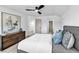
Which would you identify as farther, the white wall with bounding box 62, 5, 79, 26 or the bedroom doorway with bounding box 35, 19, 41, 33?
the bedroom doorway with bounding box 35, 19, 41, 33

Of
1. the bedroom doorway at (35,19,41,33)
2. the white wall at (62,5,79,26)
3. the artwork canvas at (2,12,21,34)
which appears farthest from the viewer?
the bedroom doorway at (35,19,41,33)

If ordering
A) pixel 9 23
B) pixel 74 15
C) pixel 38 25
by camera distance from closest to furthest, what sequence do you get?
pixel 74 15 < pixel 9 23 < pixel 38 25

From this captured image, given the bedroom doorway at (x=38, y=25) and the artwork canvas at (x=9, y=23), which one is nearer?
the artwork canvas at (x=9, y=23)

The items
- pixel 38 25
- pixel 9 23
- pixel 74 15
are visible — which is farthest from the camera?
pixel 38 25

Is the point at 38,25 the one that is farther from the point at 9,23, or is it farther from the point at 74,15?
the point at 74,15

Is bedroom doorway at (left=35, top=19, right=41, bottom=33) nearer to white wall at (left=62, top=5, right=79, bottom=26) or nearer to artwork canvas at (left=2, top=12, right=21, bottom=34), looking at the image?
artwork canvas at (left=2, top=12, right=21, bottom=34)

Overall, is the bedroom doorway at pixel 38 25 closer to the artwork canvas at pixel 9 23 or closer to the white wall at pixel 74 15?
the artwork canvas at pixel 9 23

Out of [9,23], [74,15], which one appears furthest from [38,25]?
[74,15]

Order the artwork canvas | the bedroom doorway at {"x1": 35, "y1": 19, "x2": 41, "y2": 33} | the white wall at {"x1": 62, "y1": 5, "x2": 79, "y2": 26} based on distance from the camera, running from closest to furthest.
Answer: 1. the white wall at {"x1": 62, "y1": 5, "x2": 79, "y2": 26}
2. the artwork canvas
3. the bedroom doorway at {"x1": 35, "y1": 19, "x2": 41, "y2": 33}

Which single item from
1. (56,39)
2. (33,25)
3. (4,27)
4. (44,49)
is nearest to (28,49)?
(44,49)

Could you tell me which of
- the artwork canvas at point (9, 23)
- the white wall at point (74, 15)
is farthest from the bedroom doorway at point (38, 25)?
the white wall at point (74, 15)

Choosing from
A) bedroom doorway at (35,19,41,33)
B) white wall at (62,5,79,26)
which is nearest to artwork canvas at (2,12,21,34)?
white wall at (62,5,79,26)

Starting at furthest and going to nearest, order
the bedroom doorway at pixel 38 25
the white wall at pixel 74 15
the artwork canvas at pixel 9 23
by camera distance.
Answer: the bedroom doorway at pixel 38 25 < the artwork canvas at pixel 9 23 < the white wall at pixel 74 15

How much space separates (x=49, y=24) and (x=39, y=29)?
3.74ft
